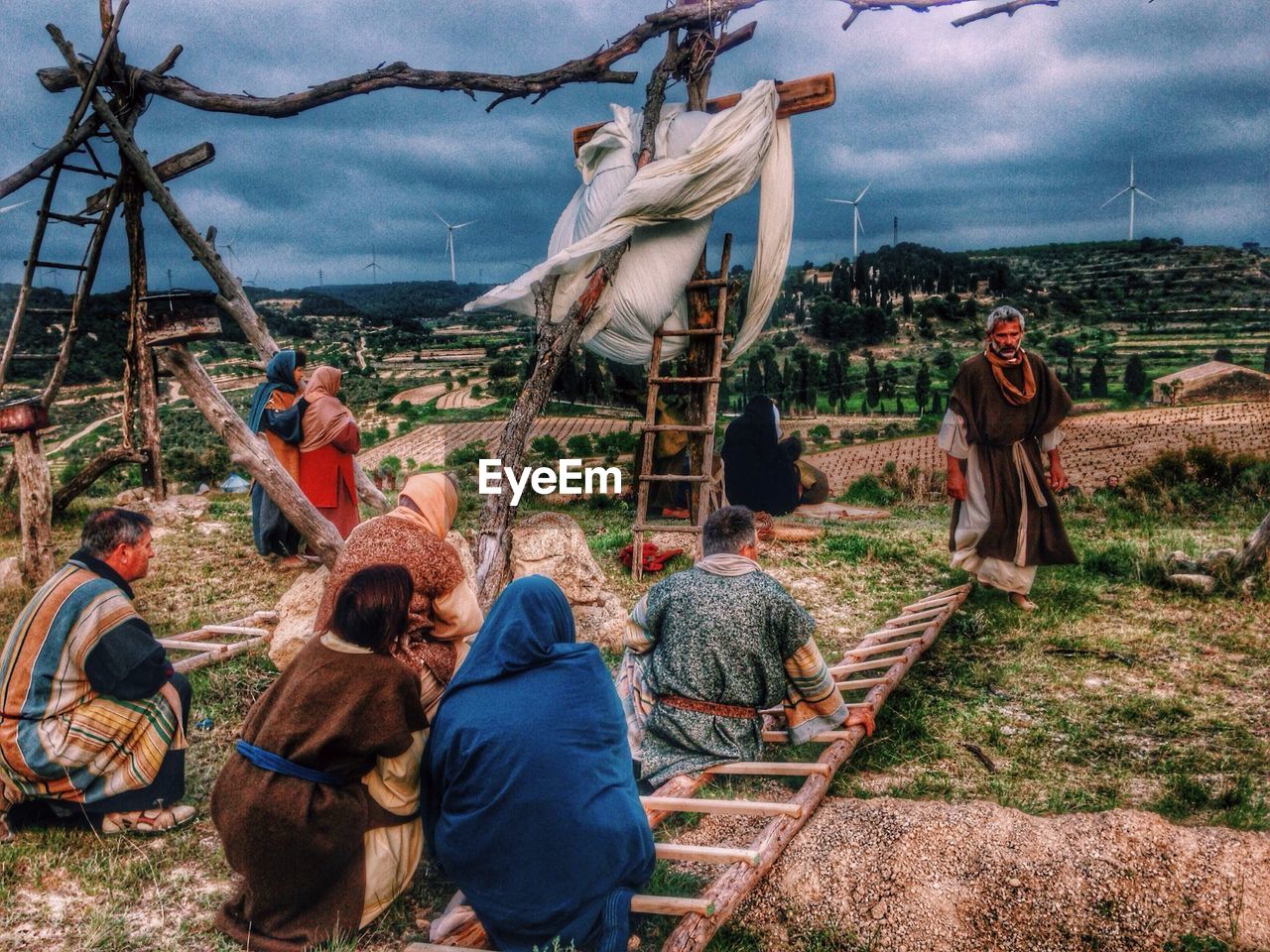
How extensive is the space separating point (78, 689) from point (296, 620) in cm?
161

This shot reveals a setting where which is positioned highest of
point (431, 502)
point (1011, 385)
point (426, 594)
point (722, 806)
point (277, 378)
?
point (277, 378)

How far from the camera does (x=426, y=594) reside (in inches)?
117

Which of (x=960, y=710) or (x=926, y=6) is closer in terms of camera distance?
(x=960, y=710)

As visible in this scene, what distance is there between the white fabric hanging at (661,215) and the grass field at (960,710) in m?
1.95

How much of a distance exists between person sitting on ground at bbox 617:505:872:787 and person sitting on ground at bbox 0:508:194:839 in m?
→ 1.64

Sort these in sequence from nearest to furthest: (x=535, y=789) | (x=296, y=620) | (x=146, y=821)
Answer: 1. (x=535, y=789)
2. (x=146, y=821)
3. (x=296, y=620)

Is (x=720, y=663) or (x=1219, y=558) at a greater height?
(x=720, y=663)

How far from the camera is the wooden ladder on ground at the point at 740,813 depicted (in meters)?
2.38

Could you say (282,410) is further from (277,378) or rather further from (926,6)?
(926,6)

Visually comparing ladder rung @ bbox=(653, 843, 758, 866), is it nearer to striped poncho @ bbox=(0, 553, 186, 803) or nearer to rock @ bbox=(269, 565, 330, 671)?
striped poncho @ bbox=(0, 553, 186, 803)

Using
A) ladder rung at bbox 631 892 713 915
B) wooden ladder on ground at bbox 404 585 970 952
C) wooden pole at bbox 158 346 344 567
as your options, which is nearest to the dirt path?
wooden ladder on ground at bbox 404 585 970 952

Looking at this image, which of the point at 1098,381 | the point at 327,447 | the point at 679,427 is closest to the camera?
the point at 327,447

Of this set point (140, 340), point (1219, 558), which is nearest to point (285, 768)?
point (140, 340)

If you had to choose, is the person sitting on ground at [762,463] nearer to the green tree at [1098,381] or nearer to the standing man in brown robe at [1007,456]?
the standing man in brown robe at [1007,456]
